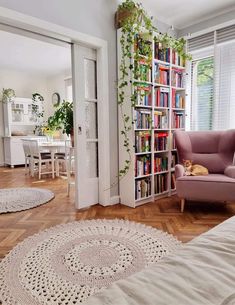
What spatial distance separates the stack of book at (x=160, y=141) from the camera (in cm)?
325

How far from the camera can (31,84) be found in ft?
22.9

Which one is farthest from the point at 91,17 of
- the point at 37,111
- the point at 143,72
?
the point at 37,111

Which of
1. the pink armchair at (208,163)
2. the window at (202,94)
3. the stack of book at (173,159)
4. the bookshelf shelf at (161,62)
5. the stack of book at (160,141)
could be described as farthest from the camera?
the window at (202,94)

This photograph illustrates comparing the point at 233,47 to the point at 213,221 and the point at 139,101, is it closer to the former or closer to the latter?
the point at 139,101

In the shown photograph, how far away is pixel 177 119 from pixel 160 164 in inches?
30.4

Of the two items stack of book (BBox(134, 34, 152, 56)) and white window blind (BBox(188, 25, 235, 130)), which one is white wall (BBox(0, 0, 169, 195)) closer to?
stack of book (BBox(134, 34, 152, 56))

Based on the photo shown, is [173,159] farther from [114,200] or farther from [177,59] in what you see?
[177,59]

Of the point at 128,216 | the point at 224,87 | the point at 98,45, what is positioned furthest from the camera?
the point at 224,87

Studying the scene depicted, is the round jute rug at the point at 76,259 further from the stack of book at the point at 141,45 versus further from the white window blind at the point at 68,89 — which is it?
the white window blind at the point at 68,89

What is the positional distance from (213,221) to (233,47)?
8.14 feet

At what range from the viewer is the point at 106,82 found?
2922 millimetres

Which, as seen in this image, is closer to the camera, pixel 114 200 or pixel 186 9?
pixel 114 200

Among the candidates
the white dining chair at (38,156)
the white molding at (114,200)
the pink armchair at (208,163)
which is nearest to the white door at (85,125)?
the white molding at (114,200)

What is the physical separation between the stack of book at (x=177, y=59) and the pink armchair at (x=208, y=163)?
3.56 feet
